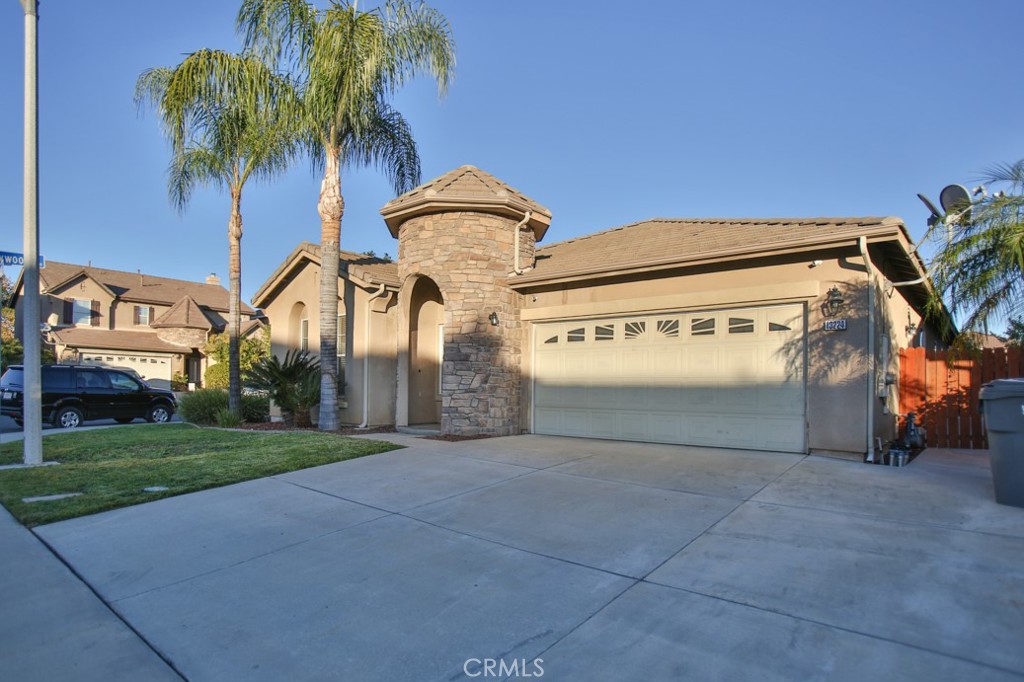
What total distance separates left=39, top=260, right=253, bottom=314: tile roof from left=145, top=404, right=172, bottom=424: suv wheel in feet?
70.4

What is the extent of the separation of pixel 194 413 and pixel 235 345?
2570mm

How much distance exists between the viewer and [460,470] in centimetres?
782

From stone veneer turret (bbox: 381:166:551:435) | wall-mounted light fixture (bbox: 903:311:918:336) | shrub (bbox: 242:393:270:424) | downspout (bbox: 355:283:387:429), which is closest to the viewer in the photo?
stone veneer turret (bbox: 381:166:551:435)

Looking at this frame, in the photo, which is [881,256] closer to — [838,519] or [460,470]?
[838,519]

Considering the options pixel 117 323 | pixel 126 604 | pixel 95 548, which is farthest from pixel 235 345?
pixel 117 323

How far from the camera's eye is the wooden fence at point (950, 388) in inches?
395

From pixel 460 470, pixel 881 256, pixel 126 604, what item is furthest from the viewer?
pixel 881 256

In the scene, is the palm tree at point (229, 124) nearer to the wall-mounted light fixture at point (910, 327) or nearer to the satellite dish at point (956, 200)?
the satellite dish at point (956, 200)

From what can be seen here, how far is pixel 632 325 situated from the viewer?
1049cm

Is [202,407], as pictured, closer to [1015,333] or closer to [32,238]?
[32,238]

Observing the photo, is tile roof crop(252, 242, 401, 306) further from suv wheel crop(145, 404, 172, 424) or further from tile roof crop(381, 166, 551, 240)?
suv wheel crop(145, 404, 172, 424)

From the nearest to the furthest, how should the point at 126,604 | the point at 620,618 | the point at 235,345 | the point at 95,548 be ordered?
the point at 620,618 < the point at 126,604 < the point at 95,548 < the point at 235,345

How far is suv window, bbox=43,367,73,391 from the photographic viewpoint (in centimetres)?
1561

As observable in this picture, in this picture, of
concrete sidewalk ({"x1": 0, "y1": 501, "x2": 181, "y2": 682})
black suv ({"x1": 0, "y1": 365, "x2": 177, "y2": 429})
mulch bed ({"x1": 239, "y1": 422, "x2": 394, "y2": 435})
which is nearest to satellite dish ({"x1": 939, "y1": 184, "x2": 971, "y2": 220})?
concrete sidewalk ({"x1": 0, "y1": 501, "x2": 181, "y2": 682})
